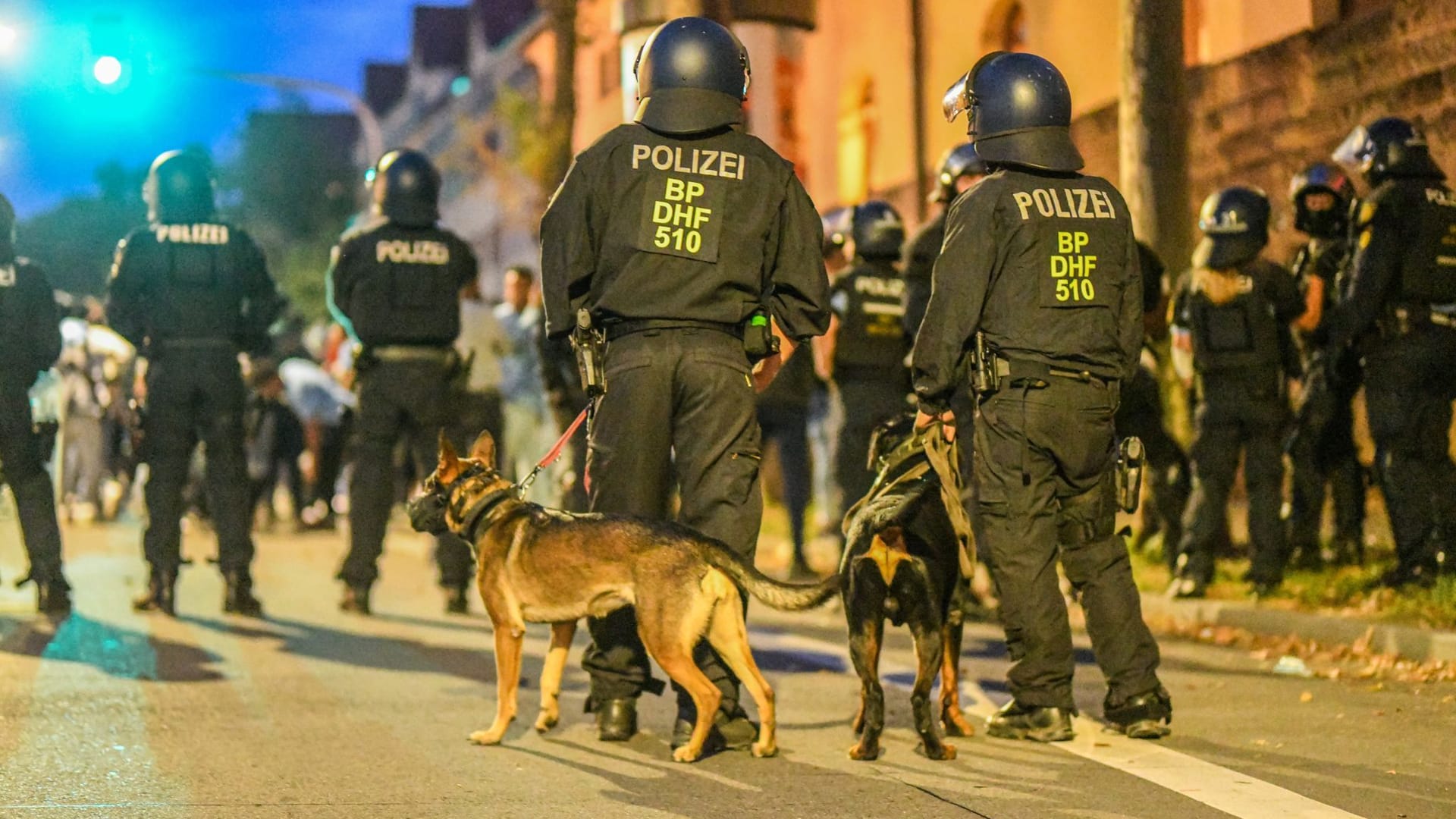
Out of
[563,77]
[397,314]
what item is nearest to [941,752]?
[397,314]

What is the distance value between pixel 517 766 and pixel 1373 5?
927 centimetres

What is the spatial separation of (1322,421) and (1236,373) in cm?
85

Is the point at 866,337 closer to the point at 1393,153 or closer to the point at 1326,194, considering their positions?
the point at 1326,194

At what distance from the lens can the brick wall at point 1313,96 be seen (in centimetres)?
1180

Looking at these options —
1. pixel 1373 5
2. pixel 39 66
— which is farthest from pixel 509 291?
pixel 39 66

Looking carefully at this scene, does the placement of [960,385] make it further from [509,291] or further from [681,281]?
[509,291]

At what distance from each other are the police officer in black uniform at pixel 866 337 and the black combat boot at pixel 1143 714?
4080 millimetres

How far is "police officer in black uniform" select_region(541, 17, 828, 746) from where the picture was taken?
6.13 meters

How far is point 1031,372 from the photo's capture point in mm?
6262

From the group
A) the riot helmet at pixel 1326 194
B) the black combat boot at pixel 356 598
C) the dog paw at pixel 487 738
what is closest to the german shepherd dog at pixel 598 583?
the dog paw at pixel 487 738

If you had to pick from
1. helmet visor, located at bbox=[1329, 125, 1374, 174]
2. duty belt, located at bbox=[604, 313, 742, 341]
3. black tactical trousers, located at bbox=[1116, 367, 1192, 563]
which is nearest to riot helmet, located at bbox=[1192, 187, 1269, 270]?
helmet visor, located at bbox=[1329, 125, 1374, 174]

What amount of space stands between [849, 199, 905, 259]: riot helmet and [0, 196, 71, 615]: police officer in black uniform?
4.12 metres

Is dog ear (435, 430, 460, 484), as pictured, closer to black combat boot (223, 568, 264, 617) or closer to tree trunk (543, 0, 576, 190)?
black combat boot (223, 568, 264, 617)

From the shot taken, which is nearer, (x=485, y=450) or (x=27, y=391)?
(x=485, y=450)
